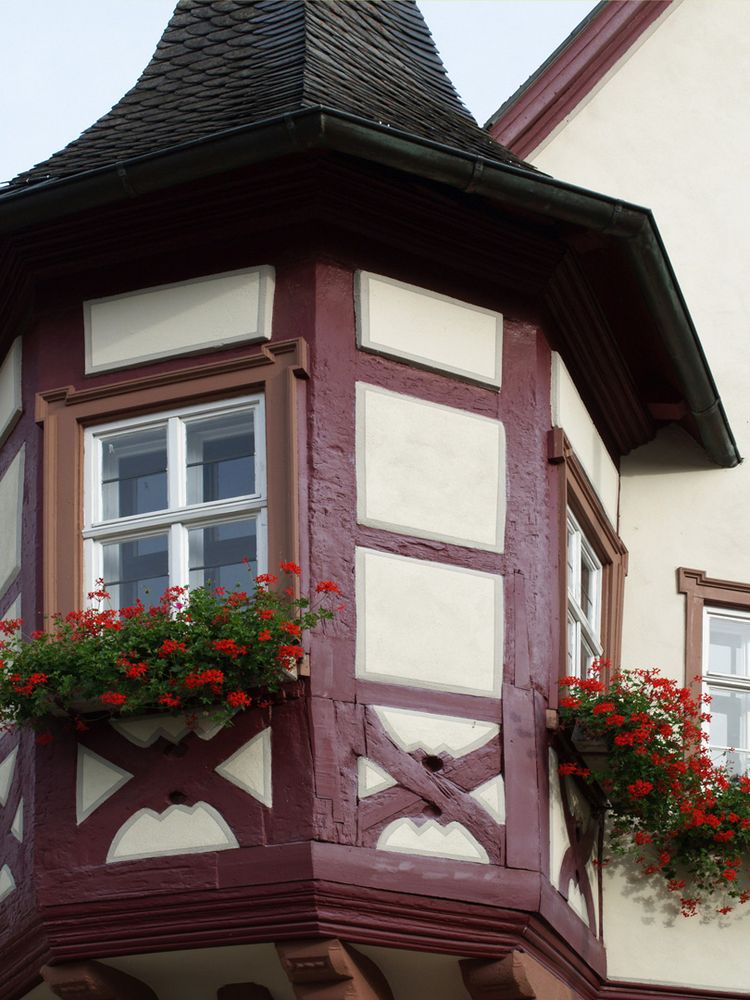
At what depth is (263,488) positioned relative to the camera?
10.2 meters

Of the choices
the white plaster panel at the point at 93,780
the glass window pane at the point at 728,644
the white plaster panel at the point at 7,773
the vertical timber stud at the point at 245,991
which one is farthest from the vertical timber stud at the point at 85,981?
the glass window pane at the point at 728,644

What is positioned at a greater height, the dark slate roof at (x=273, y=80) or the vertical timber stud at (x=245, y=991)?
the dark slate roof at (x=273, y=80)

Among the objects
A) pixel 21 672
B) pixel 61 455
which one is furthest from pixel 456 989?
pixel 61 455

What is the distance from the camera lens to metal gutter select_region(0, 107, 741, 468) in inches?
393

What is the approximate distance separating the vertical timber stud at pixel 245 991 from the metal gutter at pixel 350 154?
3.63 meters

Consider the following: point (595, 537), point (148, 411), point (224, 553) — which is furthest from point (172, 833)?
point (595, 537)

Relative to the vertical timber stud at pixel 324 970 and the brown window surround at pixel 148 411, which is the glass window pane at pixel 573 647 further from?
the vertical timber stud at pixel 324 970

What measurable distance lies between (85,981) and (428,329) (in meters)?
3.40

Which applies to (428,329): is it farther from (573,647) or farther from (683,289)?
(683,289)

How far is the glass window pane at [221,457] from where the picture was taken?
10352 millimetres

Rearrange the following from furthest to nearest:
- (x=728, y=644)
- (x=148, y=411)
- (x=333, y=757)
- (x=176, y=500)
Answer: (x=728, y=644), (x=148, y=411), (x=176, y=500), (x=333, y=757)

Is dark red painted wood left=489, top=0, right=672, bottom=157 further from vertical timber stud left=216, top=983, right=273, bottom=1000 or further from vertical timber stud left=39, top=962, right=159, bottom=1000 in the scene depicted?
vertical timber stud left=39, top=962, right=159, bottom=1000

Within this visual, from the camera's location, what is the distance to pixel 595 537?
11.9 m

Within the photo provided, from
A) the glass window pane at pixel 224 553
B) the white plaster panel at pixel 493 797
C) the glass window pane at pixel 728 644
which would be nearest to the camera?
the white plaster panel at pixel 493 797
